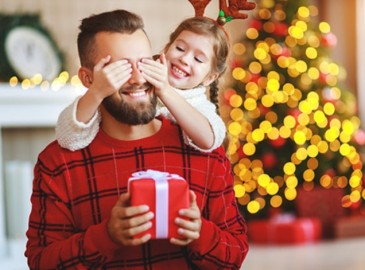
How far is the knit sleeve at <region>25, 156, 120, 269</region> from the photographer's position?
1448mm

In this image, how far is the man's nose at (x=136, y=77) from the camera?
1.44 meters

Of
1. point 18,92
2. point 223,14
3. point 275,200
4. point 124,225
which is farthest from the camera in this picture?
point 275,200

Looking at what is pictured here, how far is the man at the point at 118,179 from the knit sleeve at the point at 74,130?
0.7 inches

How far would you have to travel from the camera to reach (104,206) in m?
1.53

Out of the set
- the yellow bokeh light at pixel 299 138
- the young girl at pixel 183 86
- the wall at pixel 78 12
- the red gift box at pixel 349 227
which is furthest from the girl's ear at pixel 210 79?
the red gift box at pixel 349 227

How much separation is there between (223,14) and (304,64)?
463 cm

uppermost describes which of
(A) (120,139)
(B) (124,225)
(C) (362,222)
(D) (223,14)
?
(D) (223,14)

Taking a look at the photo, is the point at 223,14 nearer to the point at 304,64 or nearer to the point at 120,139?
the point at 120,139

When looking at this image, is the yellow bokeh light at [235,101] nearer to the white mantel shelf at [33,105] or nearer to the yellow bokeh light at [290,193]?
the yellow bokeh light at [290,193]

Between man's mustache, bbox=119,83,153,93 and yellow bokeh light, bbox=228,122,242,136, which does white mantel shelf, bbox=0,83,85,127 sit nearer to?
yellow bokeh light, bbox=228,122,242,136

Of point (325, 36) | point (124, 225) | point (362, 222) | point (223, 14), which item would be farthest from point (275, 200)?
point (124, 225)

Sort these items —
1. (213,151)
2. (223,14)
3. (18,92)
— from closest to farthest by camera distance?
(213,151) → (223,14) → (18,92)

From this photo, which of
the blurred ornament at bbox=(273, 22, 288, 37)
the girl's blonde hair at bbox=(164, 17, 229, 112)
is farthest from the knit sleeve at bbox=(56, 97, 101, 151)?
the blurred ornament at bbox=(273, 22, 288, 37)

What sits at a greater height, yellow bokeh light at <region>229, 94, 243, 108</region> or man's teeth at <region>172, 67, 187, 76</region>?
man's teeth at <region>172, 67, 187, 76</region>
